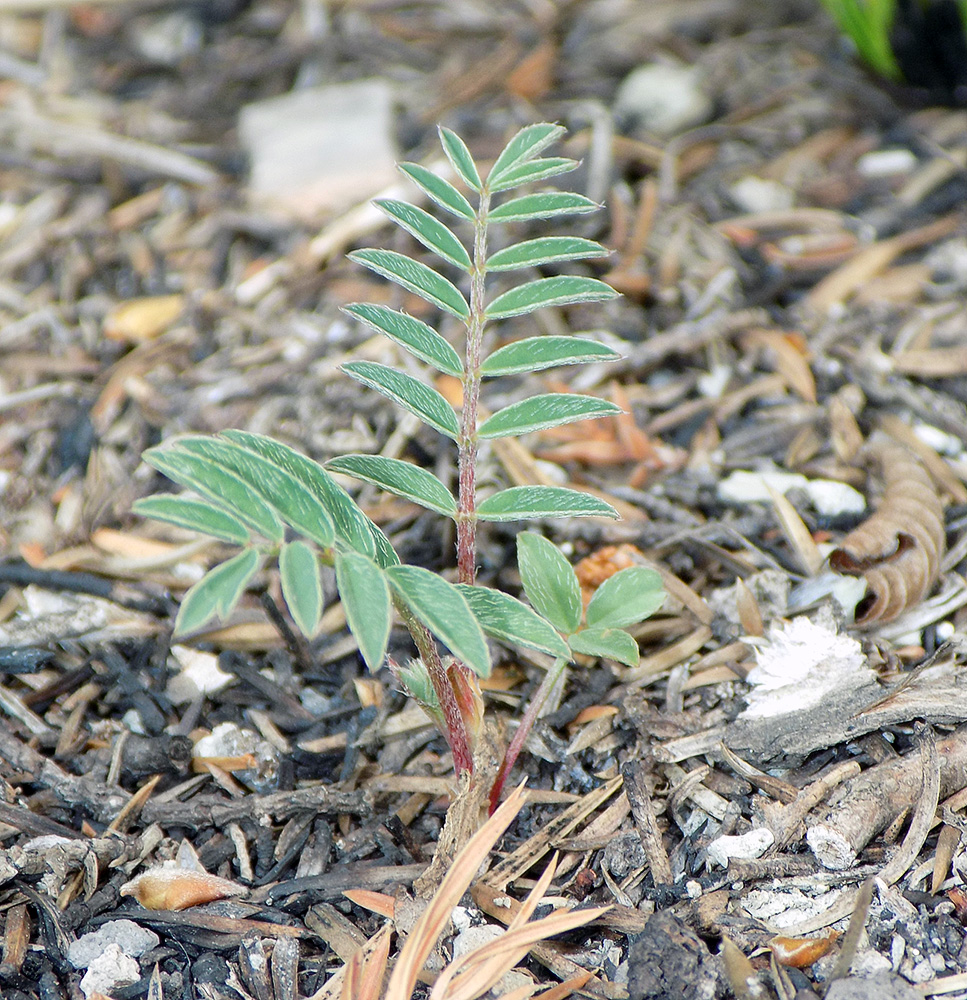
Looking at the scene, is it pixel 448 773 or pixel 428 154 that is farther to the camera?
pixel 428 154

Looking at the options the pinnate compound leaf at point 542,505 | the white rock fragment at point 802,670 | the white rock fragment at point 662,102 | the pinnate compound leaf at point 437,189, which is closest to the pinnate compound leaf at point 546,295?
the pinnate compound leaf at point 437,189

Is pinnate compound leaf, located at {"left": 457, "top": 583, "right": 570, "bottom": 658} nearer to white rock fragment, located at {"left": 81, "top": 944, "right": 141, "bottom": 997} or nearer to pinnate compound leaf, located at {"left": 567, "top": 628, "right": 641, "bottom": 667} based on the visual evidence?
pinnate compound leaf, located at {"left": 567, "top": 628, "right": 641, "bottom": 667}

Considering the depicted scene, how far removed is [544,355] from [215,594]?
0.49 metres

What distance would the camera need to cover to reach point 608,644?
123cm

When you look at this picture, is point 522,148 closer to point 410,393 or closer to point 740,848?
point 410,393

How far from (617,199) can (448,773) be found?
4.68ft

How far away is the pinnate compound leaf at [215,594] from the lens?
91 centimetres

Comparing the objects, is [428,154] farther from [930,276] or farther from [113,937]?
[113,937]

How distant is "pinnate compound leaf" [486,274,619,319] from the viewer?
1184 millimetres

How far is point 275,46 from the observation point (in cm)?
281

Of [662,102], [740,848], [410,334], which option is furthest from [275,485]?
[662,102]

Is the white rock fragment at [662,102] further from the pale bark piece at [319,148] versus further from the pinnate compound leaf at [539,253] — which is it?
the pinnate compound leaf at [539,253]

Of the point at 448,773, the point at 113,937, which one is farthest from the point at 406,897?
the point at 113,937

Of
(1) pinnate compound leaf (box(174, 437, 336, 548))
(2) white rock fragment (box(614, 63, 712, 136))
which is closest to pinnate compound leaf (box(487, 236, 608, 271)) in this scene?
(1) pinnate compound leaf (box(174, 437, 336, 548))
